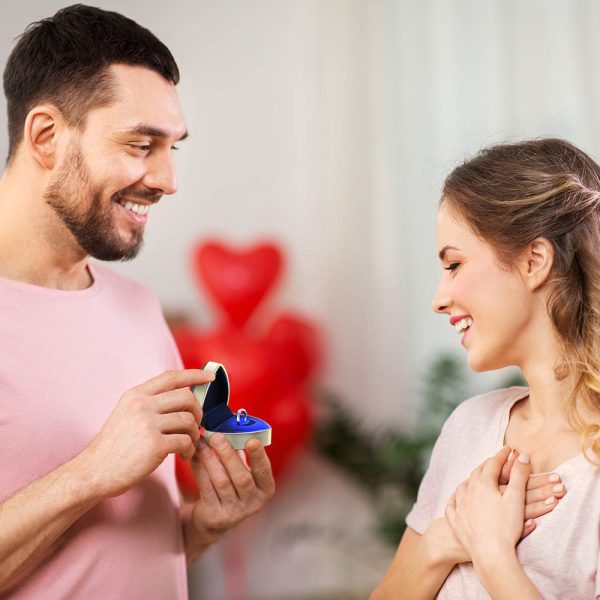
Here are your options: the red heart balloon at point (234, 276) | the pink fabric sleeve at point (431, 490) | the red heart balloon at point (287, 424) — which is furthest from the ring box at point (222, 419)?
the red heart balloon at point (234, 276)

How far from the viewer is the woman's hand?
4.17ft

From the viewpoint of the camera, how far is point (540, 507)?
4.22 ft

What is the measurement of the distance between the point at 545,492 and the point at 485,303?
12.2 inches

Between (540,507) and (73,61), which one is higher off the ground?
(73,61)

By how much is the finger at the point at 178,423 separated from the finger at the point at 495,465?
1.54 feet

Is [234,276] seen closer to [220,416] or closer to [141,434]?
[220,416]

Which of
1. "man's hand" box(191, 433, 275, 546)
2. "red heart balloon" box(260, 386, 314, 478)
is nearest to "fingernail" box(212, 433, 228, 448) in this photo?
"man's hand" box(191, 433, 275, 546)

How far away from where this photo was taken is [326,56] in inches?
146

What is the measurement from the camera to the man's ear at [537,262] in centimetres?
138

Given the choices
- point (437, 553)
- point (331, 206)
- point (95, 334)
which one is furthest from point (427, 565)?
point (331, 206)

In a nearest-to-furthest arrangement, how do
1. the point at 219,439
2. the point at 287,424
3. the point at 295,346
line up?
the point at 219,439 → the point at 287,424 → the point at 295,346

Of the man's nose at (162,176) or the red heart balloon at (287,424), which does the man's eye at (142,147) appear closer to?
the man's nose at (162,176)

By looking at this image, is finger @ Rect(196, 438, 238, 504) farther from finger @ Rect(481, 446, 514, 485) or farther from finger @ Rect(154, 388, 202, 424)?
finger @ Rect(481, 446, 514, 485)

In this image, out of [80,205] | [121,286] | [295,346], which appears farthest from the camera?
[295,346]
